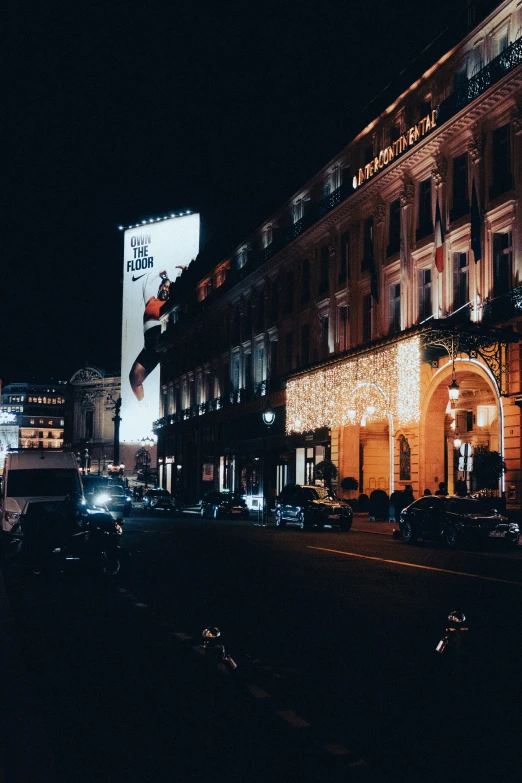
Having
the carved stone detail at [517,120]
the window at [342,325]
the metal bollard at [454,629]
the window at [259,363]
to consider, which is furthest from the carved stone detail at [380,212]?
the metal bollard at [454,629]

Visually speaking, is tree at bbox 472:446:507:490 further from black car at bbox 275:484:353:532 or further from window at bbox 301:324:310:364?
window at bbox 301:324:310:364

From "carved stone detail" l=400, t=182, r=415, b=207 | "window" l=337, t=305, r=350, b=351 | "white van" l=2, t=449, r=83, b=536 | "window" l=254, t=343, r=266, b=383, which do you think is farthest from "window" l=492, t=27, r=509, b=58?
"window" l=254, t=343, r=266, b=383

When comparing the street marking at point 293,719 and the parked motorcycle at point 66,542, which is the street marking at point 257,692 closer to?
the street marking at point 293,719

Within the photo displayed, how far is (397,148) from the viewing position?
40312 mm

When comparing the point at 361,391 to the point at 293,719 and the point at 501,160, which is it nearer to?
the point at 501,160

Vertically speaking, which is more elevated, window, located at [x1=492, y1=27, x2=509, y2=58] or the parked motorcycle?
window, located at [x1=492, y1=27, x2=509, y2=58]

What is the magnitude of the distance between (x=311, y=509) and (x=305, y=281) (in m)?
19.8

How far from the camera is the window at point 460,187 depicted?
36.2m

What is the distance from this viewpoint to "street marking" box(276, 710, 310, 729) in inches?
256

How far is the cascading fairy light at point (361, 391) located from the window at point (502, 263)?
3563mm

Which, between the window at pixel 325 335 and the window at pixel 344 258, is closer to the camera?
the window at pixel 344 258

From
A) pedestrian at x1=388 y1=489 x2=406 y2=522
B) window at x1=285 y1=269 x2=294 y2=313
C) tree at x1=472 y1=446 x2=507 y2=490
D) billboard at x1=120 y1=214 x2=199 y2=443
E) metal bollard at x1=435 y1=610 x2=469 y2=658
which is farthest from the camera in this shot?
billboard at x1=120 y1=214 x2=199 y2=443

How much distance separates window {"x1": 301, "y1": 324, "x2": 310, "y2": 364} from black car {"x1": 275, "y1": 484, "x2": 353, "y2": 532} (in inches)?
574

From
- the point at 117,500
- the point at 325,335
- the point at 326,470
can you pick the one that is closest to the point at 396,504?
the point at 326,470
